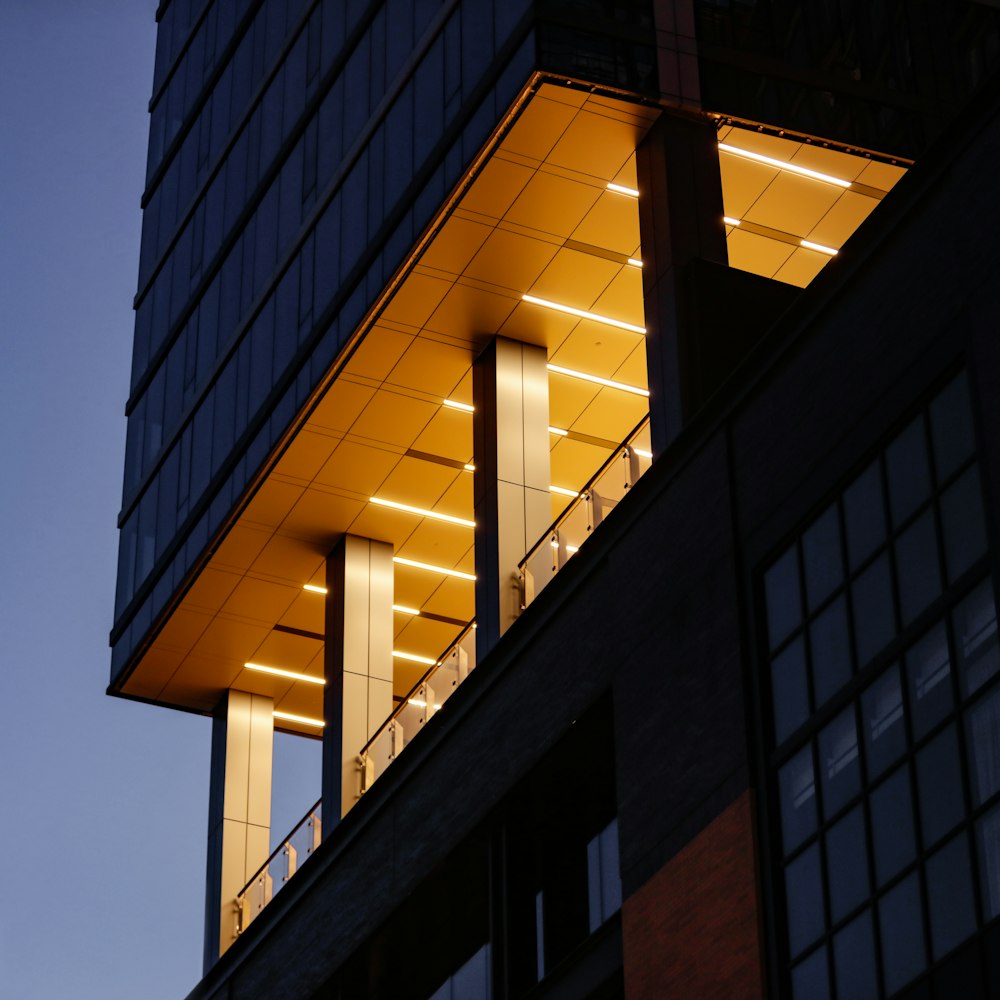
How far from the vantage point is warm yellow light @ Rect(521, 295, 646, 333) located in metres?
38.9

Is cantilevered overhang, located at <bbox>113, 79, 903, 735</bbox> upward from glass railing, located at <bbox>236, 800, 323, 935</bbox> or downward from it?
upward

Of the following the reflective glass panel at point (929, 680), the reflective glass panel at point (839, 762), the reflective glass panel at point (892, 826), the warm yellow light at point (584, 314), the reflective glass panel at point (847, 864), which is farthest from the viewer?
the warm yellow light at point (584, 314)

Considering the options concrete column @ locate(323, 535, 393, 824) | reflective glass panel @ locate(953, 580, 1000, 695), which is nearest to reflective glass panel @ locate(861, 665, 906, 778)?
reflective glass panel @ locate(953, 580, 1000, 695)

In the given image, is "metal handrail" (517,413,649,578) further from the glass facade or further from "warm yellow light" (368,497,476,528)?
"warm yellow light" (368,497,476,528)

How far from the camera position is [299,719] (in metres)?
51.8

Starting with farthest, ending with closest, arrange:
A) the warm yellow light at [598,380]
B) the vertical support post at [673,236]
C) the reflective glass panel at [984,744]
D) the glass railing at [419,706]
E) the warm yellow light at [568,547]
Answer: the warm yellow light at [598,380] → the glass railing at [419,706] → the warm yellow light at [568,547] → the vertical support post at [673,236] → the reflective glass panel at [984,744]

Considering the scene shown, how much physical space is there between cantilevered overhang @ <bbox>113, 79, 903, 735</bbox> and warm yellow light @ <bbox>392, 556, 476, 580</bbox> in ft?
0.17

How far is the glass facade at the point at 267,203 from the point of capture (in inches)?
1511

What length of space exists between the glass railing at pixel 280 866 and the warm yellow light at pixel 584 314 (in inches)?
404

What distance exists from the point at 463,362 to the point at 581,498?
683 centimetres

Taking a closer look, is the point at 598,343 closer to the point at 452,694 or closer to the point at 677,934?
the point at 452,694

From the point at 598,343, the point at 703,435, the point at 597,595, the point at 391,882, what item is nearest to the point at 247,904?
the point at 391,882

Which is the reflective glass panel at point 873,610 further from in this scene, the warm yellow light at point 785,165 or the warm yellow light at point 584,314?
the warm yellow light at point 584,314

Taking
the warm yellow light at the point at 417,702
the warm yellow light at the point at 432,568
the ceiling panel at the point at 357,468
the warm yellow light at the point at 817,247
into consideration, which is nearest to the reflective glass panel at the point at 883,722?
the warm yellow light at the point at 417,702
